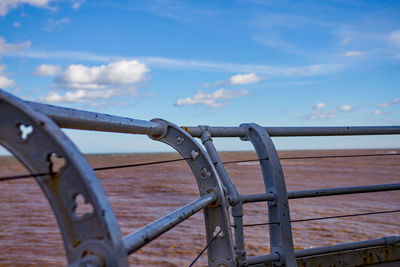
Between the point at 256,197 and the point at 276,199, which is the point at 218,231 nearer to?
the point at 256,197

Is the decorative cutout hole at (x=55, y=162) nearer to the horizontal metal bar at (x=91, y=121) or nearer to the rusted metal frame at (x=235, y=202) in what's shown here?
the horizontal metal bar at (x=91, y=121)

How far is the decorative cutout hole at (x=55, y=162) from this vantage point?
0.61 m

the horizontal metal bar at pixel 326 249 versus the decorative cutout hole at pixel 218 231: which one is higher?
the decorative cutout hole at pixel 218 231

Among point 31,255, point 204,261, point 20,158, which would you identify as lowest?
point 204,261

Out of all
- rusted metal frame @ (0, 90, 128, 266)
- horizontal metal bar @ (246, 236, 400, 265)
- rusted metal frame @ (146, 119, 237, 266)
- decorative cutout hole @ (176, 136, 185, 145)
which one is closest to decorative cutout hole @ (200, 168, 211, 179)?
rusted metal frame @ (146, 119, 237, 266)

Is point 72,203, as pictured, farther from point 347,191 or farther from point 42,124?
point 347,191

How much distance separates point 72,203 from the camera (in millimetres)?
606

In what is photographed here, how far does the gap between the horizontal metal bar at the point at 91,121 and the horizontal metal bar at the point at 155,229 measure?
24 centimetres

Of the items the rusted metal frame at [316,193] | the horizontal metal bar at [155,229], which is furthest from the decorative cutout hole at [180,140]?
the rusted metal frame at [316,193]

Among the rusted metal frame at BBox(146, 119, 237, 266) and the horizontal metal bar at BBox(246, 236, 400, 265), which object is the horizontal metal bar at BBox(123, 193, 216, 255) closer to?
the rusted metal frame at BBox(146, 119, 237, 266)

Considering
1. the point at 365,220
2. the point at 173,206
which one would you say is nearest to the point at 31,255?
the point at 173,206

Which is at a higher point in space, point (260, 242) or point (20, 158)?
point (20, 158)

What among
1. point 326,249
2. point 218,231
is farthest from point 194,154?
point 326,249

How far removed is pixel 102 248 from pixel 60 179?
0.12 metres
